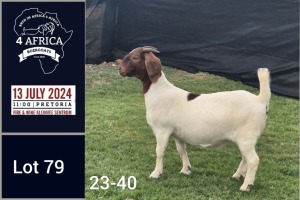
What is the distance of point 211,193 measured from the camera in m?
3.62

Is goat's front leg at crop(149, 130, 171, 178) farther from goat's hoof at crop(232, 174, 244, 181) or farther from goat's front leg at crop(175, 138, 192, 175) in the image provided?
goat's hoof at crop(232, 174, 244, 181)

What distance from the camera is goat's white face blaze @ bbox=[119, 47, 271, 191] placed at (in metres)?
3.57

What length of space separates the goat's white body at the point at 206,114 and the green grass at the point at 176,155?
379 mm

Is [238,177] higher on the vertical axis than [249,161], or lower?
lower

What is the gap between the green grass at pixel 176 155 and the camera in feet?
12.0

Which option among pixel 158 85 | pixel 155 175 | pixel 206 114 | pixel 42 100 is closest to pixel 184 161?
pixel 155 175

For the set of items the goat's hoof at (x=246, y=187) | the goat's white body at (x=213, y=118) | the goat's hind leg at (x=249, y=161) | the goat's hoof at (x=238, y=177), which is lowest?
the goat's hoof at (x=238, y=177)

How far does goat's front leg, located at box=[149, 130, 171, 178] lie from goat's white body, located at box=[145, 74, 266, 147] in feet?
0.15

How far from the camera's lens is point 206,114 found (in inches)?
144

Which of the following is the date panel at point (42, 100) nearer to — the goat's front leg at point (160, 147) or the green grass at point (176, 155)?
the green grass at point (176, 155)

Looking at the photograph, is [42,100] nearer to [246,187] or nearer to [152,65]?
[152,65]

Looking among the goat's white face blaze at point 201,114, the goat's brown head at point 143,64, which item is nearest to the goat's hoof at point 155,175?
the goat's white face blaze at point 201,114

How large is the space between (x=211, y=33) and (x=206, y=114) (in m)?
1.94

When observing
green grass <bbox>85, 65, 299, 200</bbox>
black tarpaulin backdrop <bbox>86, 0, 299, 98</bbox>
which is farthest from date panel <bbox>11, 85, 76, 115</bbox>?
black tarpaulin backdrop <bbox>86, 0, 299, 98</bbox>
